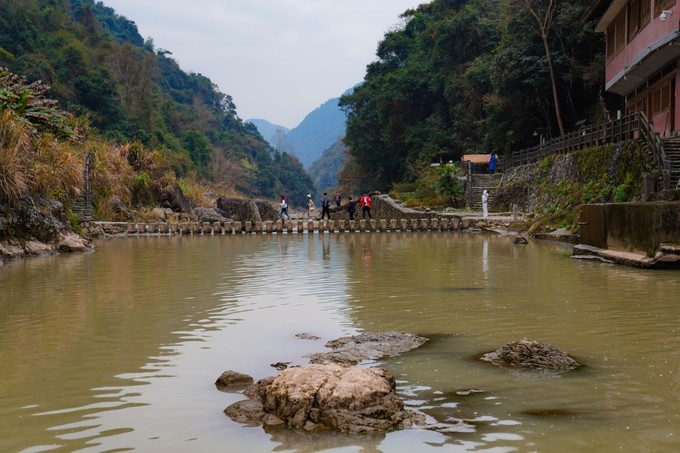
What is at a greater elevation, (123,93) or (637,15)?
(123,93)

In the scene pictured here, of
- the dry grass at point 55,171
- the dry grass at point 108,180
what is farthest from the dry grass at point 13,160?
the dry grass at point 108,180

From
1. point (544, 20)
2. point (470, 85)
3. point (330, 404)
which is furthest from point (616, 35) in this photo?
point (330, 404)

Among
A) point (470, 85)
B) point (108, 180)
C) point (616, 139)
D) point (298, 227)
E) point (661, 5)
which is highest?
point (470, 85)

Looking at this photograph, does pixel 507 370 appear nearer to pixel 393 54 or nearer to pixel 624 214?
pixel 624 214

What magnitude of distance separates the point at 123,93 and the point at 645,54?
2228 inches

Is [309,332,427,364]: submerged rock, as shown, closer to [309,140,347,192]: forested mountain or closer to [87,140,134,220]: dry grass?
[87,140,134,220]: dry grass

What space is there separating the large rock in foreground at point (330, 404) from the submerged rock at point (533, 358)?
5.47 ft

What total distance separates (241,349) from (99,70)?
58.4 meters

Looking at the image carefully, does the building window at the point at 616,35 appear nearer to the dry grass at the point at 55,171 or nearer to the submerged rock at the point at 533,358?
the dry grass at the point at 55,171

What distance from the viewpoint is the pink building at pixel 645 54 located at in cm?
2283

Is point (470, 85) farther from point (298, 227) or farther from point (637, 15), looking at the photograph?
point (637, 15)

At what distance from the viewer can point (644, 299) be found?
378 inches

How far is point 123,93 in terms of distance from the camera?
230 ft

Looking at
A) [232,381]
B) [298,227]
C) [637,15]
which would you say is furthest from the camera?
[298,227]
